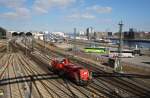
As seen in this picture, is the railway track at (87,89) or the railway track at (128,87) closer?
the railway track at (87,89)

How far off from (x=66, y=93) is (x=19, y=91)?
5669 mm

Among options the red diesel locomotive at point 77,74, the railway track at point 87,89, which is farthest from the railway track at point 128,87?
the red diesel locomotive at point 77,74

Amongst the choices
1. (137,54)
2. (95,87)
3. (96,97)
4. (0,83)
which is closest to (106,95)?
(96,97)

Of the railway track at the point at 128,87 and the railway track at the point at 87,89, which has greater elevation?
the railway track at the point at 87,89

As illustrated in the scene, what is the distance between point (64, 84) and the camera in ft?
106

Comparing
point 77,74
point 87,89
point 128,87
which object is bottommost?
point 128,87

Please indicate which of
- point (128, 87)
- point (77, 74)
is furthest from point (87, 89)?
point (128, 87)

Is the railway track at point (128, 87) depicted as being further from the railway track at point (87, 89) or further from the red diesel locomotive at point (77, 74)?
the red diesel locomotive at point (77, 74)

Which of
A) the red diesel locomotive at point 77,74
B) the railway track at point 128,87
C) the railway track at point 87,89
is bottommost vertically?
the railway track at point 128,87

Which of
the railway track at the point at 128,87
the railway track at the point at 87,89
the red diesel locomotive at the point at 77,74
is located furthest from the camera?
the red diesel locomotive at the point at 77,74

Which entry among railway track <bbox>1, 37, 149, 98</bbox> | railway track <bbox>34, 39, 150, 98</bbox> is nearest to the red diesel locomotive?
railway track <bbox>1, 37, 149, 98</bbox>

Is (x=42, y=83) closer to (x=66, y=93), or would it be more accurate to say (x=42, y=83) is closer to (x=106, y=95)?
(x=66, y=93)

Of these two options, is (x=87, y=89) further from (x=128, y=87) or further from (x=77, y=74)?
(x=128, y=87)

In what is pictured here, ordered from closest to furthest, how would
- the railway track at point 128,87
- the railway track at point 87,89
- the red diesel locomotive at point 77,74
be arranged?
the railway track at point 87,89, the railway track at point 128,87, the red diesel locomotive at point 77,74
